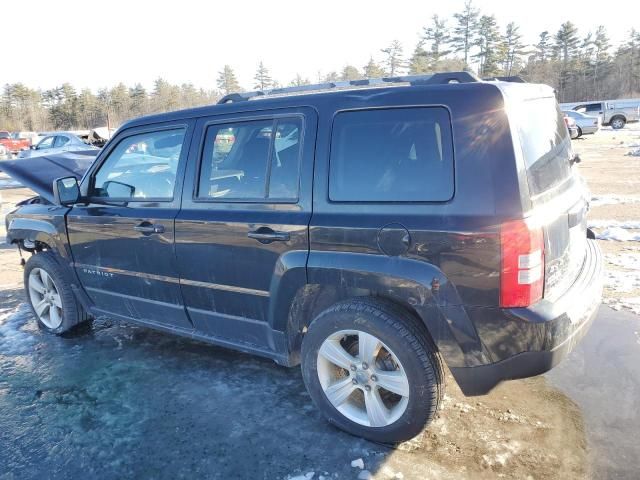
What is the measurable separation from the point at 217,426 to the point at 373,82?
92.9 inches

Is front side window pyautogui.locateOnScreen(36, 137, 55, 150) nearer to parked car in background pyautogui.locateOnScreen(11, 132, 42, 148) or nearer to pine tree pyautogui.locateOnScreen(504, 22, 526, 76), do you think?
parked car in background pyautogui.locateOnScreen(11, 132, 42, 148)

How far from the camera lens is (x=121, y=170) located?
12.9ft

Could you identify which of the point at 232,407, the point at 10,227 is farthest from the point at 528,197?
the point at 10,227

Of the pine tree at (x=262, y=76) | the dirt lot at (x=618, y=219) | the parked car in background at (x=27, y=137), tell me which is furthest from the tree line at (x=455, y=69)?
the dirt lot at (x=618, y=219)

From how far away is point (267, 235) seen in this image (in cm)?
295

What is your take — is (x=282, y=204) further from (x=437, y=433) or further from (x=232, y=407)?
(x=437, y=433)

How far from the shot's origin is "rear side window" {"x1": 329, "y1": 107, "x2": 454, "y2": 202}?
2492 millimetres

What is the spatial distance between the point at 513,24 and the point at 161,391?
72946mm

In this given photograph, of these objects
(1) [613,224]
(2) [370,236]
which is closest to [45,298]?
(2) [370,236]

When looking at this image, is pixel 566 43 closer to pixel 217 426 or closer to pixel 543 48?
pixel 543 48

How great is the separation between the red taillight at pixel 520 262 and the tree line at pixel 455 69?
5611 centimetres

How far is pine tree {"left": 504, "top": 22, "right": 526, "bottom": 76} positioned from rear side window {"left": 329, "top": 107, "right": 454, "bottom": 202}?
227 feet

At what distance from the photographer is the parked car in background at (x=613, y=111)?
33219mm

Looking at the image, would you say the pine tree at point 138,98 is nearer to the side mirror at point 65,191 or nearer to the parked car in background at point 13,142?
the parked car in background at point 13,142
